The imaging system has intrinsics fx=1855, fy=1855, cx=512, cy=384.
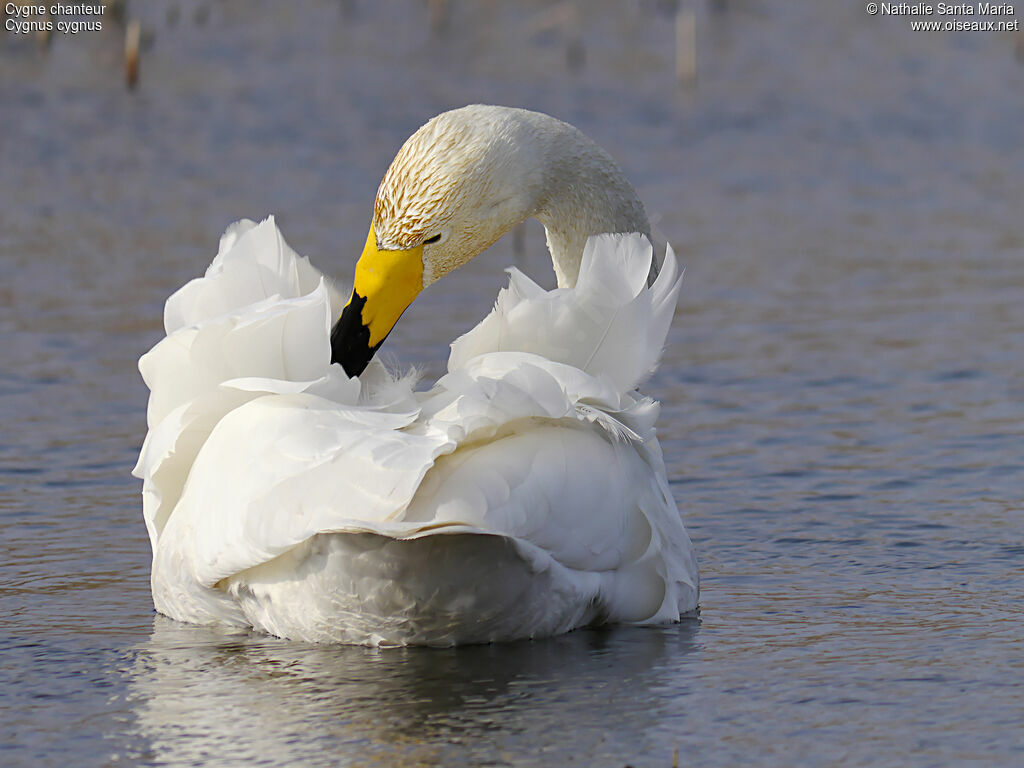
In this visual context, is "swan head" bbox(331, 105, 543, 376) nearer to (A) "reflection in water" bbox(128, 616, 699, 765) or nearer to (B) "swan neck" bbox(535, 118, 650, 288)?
(B) "swan neck" bbox(535, 118, 650, 288)

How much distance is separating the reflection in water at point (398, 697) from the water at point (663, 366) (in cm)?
1

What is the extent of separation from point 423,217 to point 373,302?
0.30 metres

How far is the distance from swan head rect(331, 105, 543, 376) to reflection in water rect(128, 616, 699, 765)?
0.94m

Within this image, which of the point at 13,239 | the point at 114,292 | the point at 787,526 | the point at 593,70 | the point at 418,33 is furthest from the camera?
the point at 418,33

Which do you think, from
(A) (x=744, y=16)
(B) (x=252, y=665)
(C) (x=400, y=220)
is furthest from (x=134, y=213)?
(A) (x=744, y=16)

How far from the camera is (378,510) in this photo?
13.9ft

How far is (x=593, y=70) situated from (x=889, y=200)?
4.74 meters

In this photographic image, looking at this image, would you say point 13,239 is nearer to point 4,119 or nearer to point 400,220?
point 4,119

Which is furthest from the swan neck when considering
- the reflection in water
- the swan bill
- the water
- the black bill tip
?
the reflection in water

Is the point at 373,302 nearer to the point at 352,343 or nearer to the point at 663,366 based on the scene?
the point at 352,343

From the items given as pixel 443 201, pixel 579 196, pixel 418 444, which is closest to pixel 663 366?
pixel 579 196

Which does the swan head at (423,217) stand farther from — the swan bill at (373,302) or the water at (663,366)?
the water at (663,366)

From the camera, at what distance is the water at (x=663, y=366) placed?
448cm

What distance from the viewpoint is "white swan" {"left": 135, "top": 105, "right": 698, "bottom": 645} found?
174 inches
